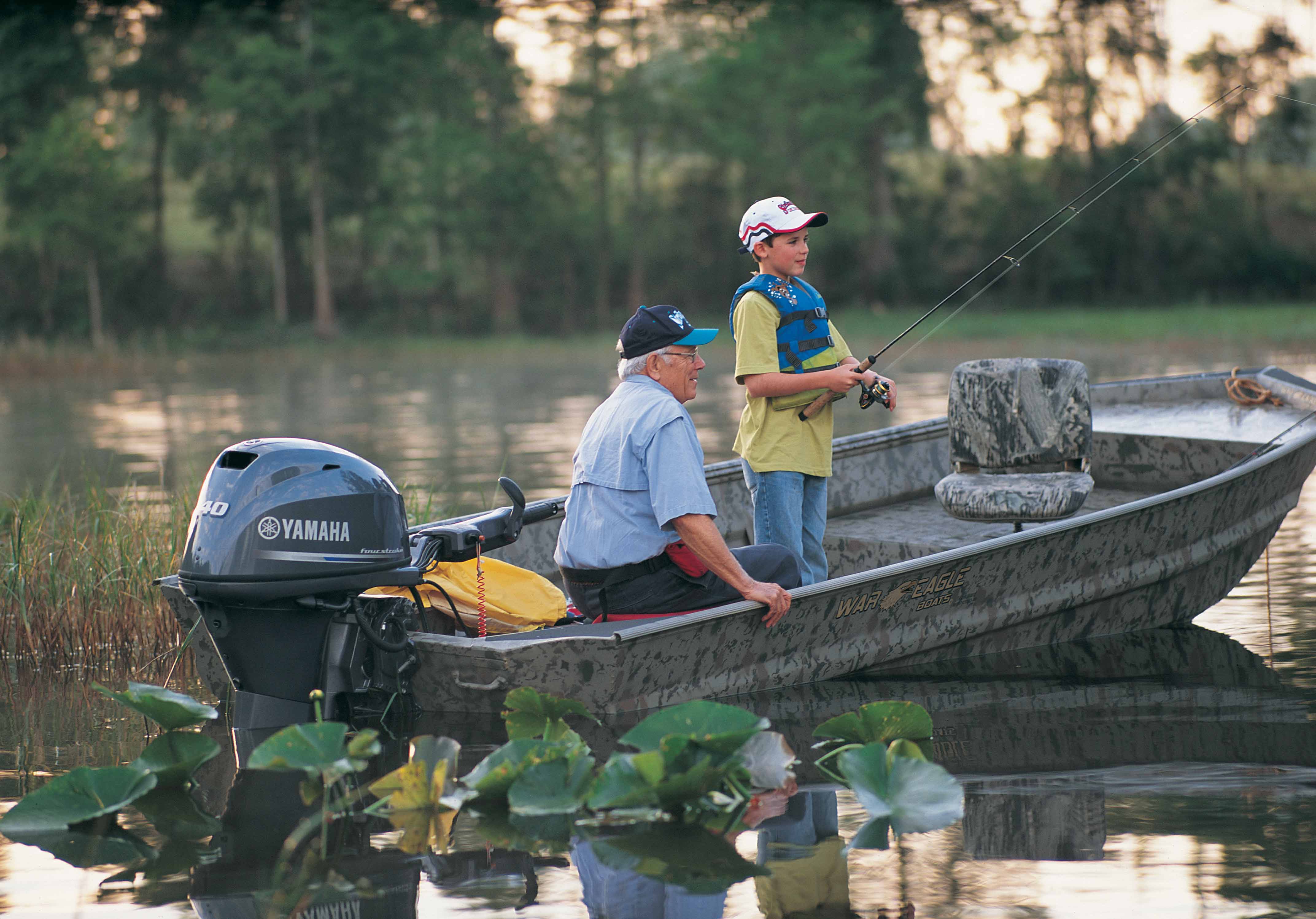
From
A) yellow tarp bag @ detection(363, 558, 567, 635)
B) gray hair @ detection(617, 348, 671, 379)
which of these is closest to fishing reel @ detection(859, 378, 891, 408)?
gray hair @ detection(617, 348, 671, 379)

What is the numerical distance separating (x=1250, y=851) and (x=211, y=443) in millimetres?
12193

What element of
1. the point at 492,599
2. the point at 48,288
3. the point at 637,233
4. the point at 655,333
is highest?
the point at 637,233

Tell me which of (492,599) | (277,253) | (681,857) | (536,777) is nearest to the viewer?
(681,857)

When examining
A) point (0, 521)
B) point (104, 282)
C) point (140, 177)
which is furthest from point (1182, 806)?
point (140, 177)

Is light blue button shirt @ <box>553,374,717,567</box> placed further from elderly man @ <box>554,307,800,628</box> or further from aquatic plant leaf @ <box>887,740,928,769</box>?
aquatic plant leaf @ <box>887,740,928,769</box>

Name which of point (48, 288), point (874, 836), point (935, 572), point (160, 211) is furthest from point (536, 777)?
point (160, 211)

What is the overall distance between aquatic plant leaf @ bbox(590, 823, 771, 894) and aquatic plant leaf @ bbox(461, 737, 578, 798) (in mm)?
255

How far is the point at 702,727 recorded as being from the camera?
3.86m

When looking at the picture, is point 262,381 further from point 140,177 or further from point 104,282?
point 140,177

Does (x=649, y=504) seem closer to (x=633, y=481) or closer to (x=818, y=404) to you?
(x=633, y=481)

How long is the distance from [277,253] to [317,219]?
1254 mm

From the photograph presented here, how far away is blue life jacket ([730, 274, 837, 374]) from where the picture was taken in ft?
17.4

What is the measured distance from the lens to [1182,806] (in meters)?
3.94

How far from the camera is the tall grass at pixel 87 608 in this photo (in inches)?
239
